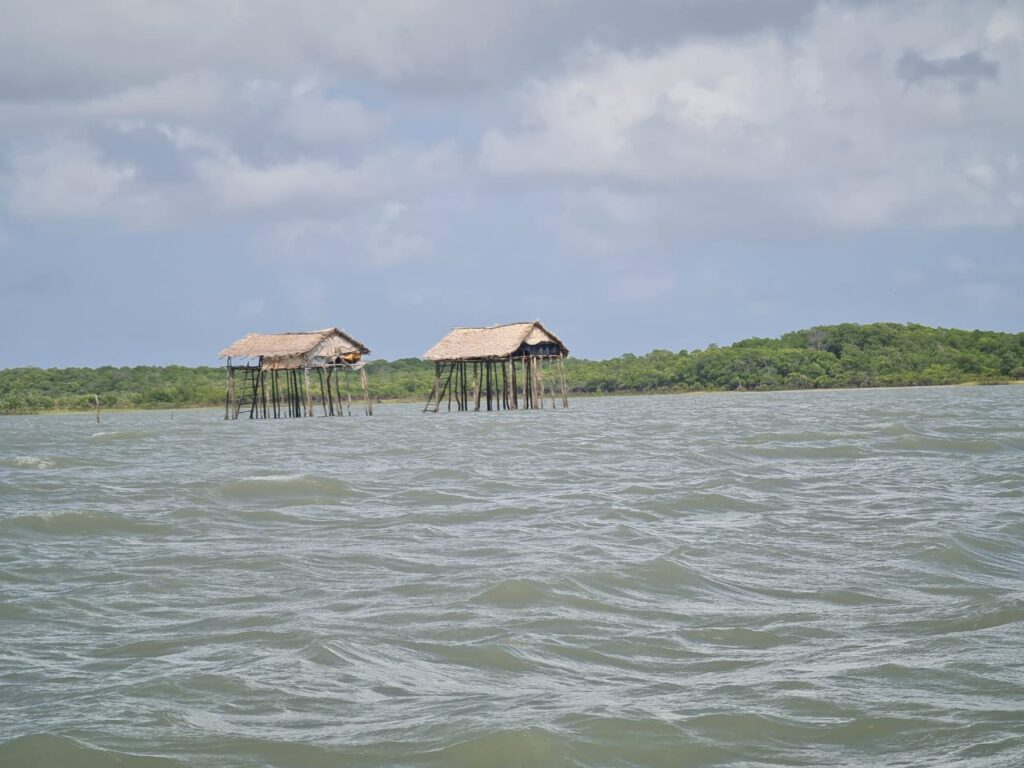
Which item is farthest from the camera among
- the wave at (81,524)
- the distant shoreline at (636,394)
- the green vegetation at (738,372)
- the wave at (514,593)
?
the green vegetation at (738,372)

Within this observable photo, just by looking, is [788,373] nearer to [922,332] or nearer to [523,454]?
[922,332]

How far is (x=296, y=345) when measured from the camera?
41.0m

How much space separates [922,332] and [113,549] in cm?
6479

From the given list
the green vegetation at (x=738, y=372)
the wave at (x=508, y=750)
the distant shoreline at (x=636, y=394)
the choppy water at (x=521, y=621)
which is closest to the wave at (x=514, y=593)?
the choppy water at (x=521, y=621)

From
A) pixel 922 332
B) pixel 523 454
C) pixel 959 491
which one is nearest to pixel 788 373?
pixel 922 332

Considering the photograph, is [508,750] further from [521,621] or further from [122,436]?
[122,436]

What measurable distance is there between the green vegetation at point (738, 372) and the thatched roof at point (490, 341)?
25557 mm

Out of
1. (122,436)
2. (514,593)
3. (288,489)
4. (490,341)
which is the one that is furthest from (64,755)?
(490,341)

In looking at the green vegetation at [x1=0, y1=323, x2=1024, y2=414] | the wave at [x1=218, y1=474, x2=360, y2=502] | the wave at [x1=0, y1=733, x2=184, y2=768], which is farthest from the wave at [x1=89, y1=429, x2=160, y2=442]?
the green vegetation at [x1=0, y1=323, x2=1024, y2=414]

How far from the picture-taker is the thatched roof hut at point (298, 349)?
4053cm

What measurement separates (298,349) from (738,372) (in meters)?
33.0

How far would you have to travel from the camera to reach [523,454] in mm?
18609

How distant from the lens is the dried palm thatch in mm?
40531

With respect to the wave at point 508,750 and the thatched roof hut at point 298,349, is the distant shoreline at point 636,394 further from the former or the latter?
the wave at point 508,750
